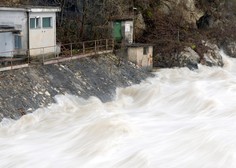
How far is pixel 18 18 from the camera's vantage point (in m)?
24.2

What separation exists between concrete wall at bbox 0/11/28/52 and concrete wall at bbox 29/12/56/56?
30cm

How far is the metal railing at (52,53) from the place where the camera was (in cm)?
2259

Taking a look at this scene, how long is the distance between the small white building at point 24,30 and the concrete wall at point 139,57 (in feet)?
16.6

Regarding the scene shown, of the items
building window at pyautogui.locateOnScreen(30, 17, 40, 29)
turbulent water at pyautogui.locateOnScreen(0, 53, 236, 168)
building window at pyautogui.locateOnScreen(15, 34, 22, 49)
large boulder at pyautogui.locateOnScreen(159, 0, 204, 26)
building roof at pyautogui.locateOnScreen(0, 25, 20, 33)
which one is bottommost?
turbulent water at pyautogui.locateOnScreen(0, 53, 236, 168)

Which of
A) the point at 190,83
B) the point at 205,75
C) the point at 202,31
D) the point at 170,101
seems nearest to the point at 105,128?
Answer: the point at 170,101

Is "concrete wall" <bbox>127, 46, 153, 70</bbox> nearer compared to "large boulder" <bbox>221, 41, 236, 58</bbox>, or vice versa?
"concrete wall" <bbox>127, 46, 153, 70</bbox>

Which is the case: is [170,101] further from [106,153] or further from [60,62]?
[106,153]

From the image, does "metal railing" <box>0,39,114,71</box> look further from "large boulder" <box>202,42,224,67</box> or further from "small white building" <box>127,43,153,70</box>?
"large boulder" <box>202,42,224,67</box>

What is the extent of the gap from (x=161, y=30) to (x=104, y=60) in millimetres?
7492

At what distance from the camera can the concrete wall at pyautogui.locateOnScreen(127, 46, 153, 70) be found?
1110 inches

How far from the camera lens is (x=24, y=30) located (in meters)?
24.3

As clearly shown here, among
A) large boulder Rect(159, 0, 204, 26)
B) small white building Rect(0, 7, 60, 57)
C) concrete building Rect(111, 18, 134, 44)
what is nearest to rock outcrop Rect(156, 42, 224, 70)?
concrete building Rect(111, 18, 134, 44)

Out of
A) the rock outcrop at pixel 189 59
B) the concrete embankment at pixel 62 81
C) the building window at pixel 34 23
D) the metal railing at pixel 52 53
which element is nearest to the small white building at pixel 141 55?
the concrete embankment at pixel 62 81

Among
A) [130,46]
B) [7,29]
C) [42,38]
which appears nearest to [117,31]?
[130,46]
